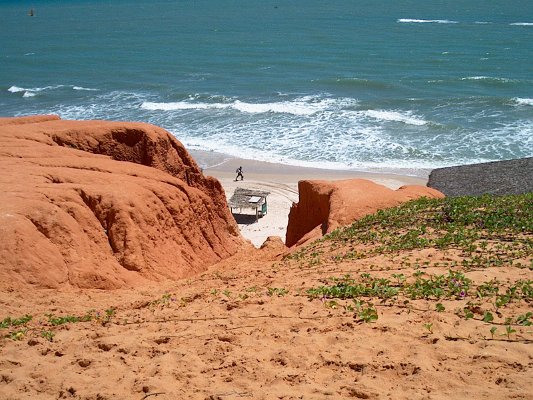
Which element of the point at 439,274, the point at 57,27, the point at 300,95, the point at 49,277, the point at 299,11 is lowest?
the point at 49,277

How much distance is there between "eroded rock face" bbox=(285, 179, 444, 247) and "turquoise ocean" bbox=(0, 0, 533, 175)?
582 inches

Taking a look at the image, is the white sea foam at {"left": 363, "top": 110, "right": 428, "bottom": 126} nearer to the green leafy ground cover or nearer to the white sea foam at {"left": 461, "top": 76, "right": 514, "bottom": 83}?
the white sea foam at {"left": 461, "top": 76, "right": 514, "bottom": 83}

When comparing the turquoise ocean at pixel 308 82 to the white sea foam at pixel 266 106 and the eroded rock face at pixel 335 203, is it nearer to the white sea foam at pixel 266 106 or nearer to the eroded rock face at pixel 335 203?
the white sea foam at pixel 266 106

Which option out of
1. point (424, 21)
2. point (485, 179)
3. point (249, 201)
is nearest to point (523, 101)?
point (485, 179)

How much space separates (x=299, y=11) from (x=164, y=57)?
4278 centimetres

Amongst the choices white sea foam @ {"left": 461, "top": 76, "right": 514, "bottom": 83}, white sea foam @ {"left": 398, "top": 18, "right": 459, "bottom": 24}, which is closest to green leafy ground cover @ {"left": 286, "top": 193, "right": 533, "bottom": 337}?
white sea foam @ {"left": 461, "top": 76, "right": 514, "bottom": 83}

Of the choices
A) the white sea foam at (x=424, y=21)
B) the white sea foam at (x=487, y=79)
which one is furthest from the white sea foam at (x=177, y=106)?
the white sea foam at (x=424, y=21)

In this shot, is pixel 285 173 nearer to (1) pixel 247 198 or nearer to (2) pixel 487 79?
(1) pixel 247 198

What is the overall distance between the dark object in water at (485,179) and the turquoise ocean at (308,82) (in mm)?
3100

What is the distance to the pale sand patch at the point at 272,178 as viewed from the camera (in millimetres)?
28719

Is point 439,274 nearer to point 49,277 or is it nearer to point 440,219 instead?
point 440,219

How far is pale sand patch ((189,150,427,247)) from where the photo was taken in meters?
28.7

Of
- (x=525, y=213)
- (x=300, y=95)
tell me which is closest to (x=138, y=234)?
(x=525, y=213)

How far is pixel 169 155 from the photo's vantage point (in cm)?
1803
